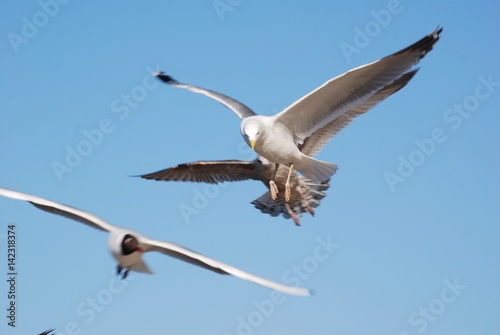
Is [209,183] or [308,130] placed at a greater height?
[209,183]

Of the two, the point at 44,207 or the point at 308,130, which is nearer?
the point at 44,207

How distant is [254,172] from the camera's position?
7.62 m

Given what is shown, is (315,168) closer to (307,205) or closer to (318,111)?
(318,111)

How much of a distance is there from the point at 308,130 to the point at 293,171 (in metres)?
0.70

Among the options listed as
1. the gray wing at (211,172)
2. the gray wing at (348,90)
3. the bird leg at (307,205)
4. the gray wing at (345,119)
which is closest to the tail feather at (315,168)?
the gray wing at (348,90)

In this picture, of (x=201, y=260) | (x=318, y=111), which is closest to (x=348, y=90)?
(x=318, y=111)

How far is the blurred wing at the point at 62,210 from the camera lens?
17.3 feet

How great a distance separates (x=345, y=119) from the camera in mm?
7344

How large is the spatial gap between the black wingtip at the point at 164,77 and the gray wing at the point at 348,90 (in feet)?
9.17

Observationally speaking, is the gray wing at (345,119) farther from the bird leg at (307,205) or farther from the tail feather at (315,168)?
the tail feather at (315,168)

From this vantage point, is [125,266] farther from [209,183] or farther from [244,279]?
[209,183]

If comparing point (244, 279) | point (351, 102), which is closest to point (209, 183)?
point (351, 102)

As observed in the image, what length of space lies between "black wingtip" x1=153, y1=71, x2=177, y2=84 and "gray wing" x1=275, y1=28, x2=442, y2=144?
9.17 feet

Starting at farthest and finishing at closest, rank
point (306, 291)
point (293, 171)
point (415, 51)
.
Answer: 1. point (293, 171)
2. point (415, 51)
3. point (306, 291)
